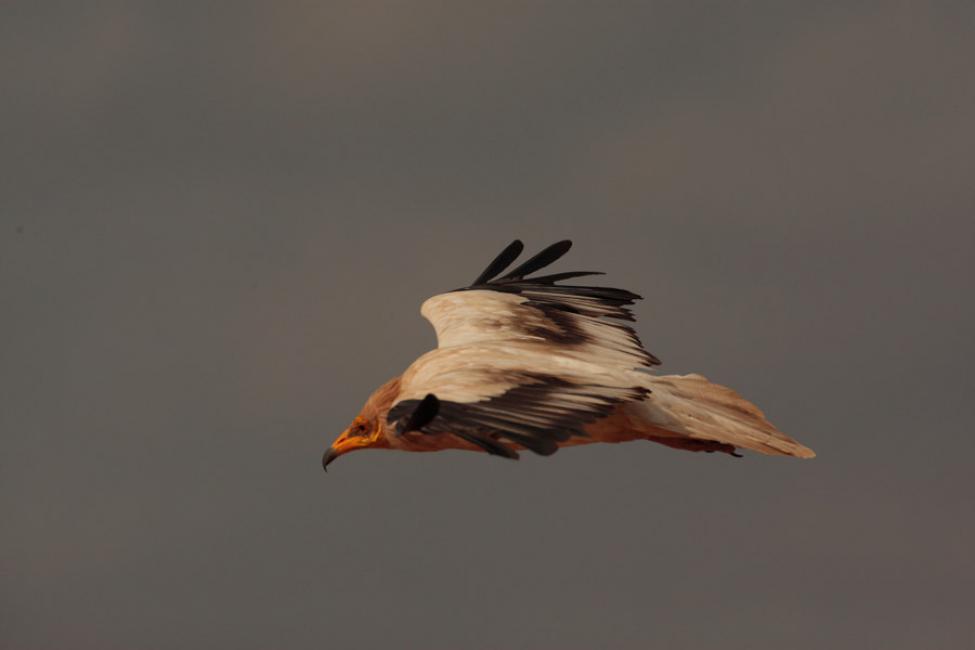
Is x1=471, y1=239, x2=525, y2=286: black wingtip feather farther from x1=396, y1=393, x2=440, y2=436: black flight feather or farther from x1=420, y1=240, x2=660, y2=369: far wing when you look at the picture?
x1=396, y1=393, x2=440, y2=436: black flight feather

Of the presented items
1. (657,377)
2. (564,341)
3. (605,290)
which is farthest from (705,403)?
(605,290)

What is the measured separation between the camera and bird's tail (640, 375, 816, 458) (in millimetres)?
15102

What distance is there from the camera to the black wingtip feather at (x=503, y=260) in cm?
1925

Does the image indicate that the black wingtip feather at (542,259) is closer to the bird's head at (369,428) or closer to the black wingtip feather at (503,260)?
the black wingtip feather at (503,260)

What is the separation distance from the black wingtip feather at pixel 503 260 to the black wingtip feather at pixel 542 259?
19 cm

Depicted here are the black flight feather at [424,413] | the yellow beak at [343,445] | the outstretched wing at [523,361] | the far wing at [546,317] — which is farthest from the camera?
the far wing at [546,317]

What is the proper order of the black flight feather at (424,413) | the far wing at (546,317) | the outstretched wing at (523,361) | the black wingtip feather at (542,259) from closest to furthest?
the black flight feather at (424,413) < the outstretched wing at (523,361) < the far wing at (546,317) < the black wingtip feather at (542,259)

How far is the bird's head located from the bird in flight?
0.01 meters

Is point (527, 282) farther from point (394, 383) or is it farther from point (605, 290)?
point (394, 383)

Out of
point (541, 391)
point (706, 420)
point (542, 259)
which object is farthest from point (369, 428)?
point (542, 259)

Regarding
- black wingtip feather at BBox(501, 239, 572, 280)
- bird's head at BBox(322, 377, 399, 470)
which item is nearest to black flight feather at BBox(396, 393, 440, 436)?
bird's head at BBox(322, 377, 399, 470)

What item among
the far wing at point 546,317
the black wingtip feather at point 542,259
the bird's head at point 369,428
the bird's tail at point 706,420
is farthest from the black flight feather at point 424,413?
the black wingtip feather at point 542,259

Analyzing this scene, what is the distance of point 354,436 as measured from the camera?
15922mm

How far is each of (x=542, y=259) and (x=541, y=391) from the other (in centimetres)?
543
